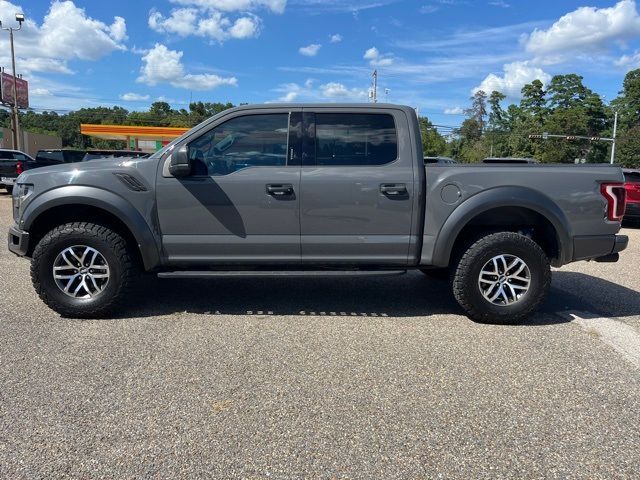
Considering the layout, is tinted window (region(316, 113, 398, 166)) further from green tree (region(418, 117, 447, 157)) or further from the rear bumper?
green tree (region(418, 117, 447, 157))

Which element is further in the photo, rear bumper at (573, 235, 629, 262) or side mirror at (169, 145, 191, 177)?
rear bumper at (573, 235, 629, 262)

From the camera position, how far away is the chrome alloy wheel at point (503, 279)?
15.6 feet

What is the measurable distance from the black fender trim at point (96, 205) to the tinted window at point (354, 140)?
1.72 m

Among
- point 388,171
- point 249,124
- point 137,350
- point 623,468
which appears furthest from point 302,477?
Result: point 249,124

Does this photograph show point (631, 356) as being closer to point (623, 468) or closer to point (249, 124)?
point (623, 468)

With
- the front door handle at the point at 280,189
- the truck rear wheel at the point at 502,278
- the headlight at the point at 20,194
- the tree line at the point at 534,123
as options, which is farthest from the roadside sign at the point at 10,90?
the truck rear wheel at the point at 502,278

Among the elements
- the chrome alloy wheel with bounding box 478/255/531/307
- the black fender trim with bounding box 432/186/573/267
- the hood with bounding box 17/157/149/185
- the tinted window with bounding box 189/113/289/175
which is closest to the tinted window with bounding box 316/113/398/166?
the tinted window with bounding box 189/113/289/175

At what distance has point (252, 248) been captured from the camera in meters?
4.70

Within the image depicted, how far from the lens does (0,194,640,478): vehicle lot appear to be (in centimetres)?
264

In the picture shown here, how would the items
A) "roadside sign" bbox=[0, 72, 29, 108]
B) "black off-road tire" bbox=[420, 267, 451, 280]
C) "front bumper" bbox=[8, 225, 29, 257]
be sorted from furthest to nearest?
"roadside sign" bbox=[0, 72, 29, 108]
"black off-road tire" bbox=[420, 267, 451, 280]
"front bumper" bbox=[8, 225, 29, 257]

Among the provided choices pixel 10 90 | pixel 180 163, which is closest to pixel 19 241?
pixel 180 163

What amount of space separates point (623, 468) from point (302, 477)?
64.7 inches

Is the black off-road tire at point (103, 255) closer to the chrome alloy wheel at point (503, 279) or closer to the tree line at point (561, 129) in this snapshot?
the chrome alloy wheel at point (503, 279)

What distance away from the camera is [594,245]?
15.5 ft
